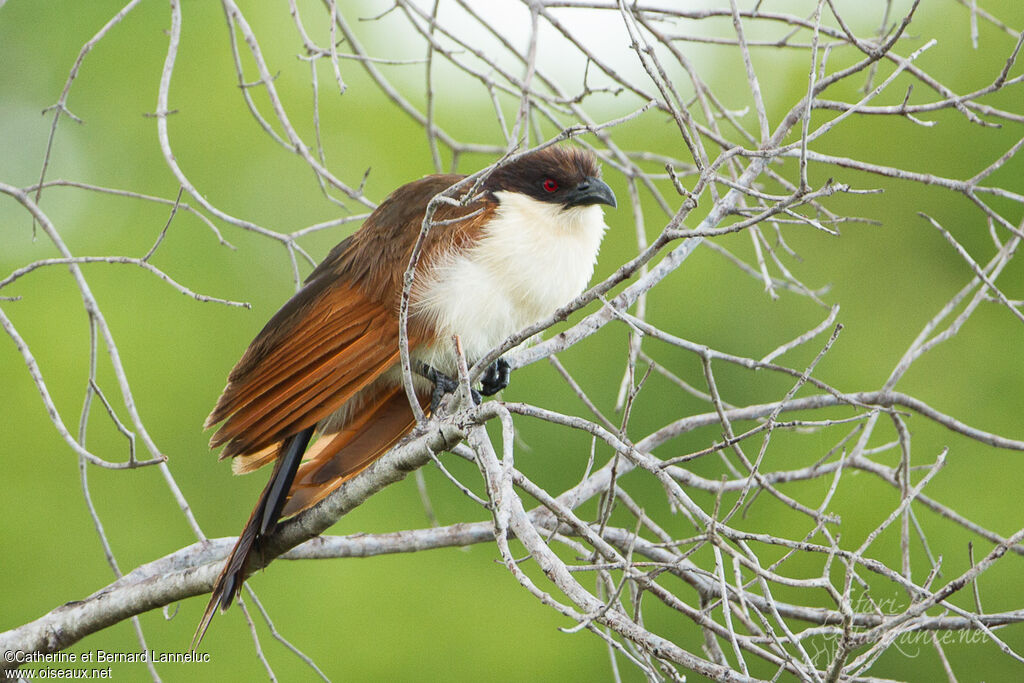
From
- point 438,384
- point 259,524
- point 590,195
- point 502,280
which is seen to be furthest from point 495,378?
point 259,524

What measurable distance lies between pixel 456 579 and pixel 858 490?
3.01m

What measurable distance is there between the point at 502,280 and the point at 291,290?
214 inches

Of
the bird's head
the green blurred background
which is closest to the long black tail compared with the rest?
the bird's head

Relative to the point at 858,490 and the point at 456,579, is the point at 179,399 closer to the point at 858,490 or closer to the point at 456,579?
the point at 456,579

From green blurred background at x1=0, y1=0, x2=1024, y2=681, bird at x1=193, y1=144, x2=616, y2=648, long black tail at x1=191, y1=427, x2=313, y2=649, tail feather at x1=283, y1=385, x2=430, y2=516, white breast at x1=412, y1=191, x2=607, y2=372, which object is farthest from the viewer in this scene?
green blurred background at x1=0, y1=0, x2=1024, y2=681

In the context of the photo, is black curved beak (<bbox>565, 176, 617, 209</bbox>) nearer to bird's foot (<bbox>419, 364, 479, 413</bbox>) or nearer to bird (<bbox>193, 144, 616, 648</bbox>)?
bird (<bbox>193, 144, 616, 648</bbox>)

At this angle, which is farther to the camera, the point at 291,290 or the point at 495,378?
the point at 291,290

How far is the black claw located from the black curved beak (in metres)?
0.52

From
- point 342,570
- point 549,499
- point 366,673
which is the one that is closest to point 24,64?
point 342,570

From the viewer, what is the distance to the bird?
8.23 ft

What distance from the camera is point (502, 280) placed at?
106 inches

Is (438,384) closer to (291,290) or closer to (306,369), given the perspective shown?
(306,369)

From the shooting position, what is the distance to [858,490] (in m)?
7.27

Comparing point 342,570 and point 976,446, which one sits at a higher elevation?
point 342,570
